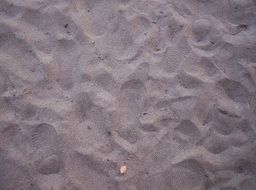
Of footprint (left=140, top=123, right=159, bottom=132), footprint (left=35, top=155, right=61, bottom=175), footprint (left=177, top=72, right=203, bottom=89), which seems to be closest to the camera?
footprint (left=35, top=155, right=61, bottom=175)

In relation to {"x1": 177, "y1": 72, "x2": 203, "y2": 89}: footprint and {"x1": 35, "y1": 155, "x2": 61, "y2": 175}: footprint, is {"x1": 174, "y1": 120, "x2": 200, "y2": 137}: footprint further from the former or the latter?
{"x1": 35, "y1": 155, "x2": 61, "y2": 175}: footprint

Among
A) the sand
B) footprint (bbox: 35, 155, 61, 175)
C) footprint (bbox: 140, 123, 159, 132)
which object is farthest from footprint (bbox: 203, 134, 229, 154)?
footprint (bbox: 35, 155, 61, 175)

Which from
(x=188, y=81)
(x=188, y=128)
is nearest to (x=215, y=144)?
(x=188, y=128)

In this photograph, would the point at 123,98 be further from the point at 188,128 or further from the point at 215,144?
the point at 215,144

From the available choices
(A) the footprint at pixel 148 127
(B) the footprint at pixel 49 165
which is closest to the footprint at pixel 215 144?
(A) the footprint at pixel 148 127

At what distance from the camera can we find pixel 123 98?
211 cm

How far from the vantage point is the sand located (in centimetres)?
196

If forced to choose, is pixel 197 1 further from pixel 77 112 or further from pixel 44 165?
pixel 44 165

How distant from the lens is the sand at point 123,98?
1.96 meters

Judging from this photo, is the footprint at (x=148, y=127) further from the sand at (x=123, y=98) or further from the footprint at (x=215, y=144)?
the footprint at (x=215, y=144)

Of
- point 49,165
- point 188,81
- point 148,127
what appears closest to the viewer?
point 49,165

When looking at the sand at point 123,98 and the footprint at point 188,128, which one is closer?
the sand at point 123,98

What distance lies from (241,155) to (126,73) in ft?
3.13

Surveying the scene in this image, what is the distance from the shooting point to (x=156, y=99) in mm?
2131
